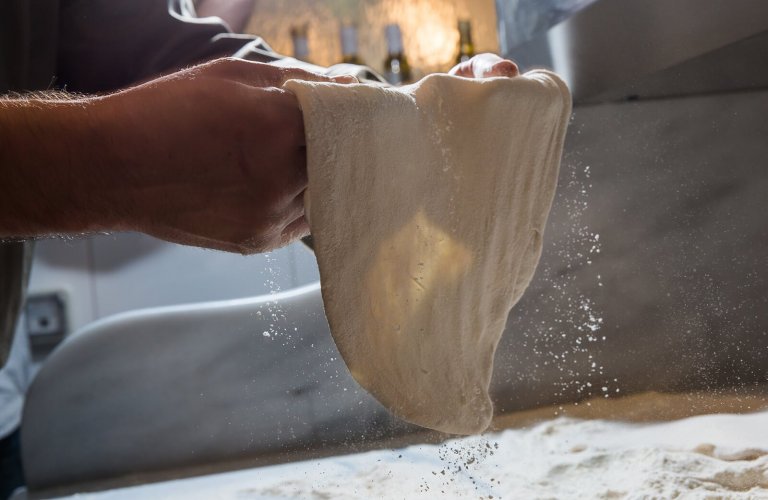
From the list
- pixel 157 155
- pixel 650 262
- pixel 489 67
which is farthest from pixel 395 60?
pixel 157 155

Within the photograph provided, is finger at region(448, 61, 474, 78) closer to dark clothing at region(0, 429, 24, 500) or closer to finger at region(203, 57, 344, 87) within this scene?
finger at region(203, 57, 344, 87)

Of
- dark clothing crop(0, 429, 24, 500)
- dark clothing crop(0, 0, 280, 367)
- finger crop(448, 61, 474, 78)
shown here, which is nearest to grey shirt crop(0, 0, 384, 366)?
dark clothing crop(0, 0, 280, 367)

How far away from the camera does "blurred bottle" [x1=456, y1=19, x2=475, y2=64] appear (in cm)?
145

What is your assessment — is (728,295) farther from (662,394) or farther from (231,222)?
(231,222)

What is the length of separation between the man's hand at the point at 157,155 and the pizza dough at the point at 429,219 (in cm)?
3

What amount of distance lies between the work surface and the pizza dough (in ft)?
0.57

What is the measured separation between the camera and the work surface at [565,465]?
0.63 m

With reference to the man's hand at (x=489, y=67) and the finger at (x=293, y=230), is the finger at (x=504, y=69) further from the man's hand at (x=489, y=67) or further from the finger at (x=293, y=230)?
the finger at (x=293, y=230)

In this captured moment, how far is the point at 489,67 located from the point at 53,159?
0.36 m

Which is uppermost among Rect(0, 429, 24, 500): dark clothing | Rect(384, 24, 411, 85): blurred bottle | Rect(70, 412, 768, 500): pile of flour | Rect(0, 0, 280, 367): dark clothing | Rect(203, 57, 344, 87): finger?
Rect(384, 24, 411, 85): blurred bottle

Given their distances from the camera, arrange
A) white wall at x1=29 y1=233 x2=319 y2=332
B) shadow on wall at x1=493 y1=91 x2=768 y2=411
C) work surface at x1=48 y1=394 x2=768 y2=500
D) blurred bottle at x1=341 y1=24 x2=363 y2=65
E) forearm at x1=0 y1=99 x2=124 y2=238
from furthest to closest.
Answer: blurred bottle at x1=341 y1=24 x2=363 y2=65, white wall at x1=29 y1=233 x2=319 y2=332, shadow on wall at x1=493 y1=91 x2=768 y2=411, work surface at x1=48 y1=394 x2=768 y2=500, forearm at x1=0 y1=99 x2=124 y2=238

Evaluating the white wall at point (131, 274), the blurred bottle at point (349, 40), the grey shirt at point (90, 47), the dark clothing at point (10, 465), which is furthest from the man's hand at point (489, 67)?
the dark clothing at point (10, 465)

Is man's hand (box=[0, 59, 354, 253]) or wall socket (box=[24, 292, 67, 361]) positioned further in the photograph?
wall socket (box=[24, 292, 67, 361])

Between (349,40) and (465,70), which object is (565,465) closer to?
(465,70)
